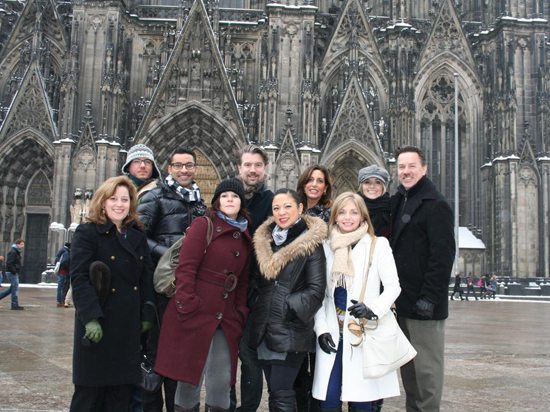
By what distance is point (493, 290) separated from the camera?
25.7 m

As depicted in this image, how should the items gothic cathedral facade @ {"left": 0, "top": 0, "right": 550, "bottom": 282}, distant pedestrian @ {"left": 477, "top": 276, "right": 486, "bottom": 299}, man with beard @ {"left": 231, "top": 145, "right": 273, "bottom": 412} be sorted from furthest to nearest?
distant pedestrian @ {"left": 477, "top": 276, "right": 486, "bottom": 299}
gothic cathedral facade @ {"left": 0, "top": 0, "right": 550, "bottom": 282}
man with beard @ {"left": 231, "top": 145, "right": 273, "bottom": 412}

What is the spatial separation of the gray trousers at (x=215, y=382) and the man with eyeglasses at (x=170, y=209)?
48cm

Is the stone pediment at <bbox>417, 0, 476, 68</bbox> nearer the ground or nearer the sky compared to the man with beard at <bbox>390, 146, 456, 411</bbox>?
nearer the sky

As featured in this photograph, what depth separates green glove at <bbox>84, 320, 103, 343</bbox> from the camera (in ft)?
12.6

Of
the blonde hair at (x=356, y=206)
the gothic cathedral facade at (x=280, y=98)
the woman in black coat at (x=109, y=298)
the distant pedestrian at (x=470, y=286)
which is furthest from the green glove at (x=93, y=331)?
the distant pedestrian at (x=470, y=286)

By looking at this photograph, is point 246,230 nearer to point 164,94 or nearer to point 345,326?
point 345,326

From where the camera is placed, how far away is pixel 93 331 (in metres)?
3.85

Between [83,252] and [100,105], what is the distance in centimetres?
2206

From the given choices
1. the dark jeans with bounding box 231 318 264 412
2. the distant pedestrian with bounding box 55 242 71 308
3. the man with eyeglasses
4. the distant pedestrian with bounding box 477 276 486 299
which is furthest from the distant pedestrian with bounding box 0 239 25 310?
the distant pedestrian with bounding box 477 276 486 299

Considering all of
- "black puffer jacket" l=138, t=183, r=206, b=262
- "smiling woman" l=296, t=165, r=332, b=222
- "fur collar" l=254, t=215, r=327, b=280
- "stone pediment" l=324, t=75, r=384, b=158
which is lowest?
"fur collar" l=254, t=215, r=327, b=280

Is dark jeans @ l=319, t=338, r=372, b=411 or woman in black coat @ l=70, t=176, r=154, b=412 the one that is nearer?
woman in black coat @ l=70, t=176, r=154, b=412

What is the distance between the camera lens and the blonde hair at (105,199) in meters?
4.21

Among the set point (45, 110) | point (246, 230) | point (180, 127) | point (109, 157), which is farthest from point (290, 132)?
point (246, 230)

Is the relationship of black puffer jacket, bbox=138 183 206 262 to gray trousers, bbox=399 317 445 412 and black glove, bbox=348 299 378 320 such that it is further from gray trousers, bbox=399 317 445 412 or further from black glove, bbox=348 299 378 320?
gray trousers, bbox=399 317 445 412
